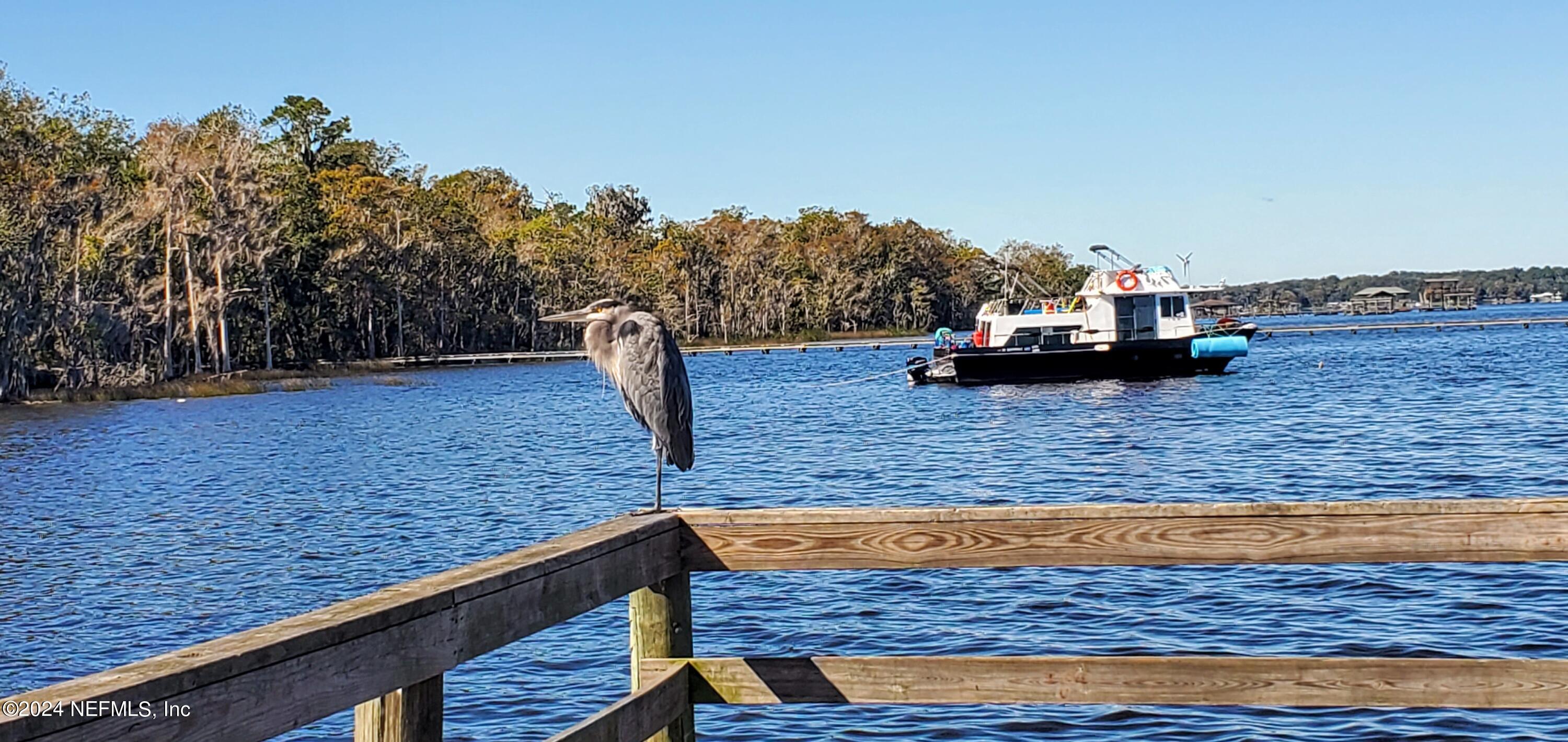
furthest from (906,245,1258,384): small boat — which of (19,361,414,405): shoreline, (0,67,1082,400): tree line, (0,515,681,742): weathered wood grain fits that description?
(0,515,681,742): weathered wood grain

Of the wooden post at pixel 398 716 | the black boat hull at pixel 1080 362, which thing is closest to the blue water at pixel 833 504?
the black boat hull at pixel 1080 362

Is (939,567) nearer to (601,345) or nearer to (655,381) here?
(655,381)

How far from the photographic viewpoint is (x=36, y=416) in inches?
1791

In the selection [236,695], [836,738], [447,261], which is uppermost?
[447,261]

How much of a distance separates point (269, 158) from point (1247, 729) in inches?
2797

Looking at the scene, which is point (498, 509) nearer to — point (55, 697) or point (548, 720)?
point (548, 720)

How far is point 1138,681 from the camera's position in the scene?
135 inches

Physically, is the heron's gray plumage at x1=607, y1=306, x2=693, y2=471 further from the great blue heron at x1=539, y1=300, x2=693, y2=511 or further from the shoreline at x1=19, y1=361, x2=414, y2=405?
the shoreline at x1=19, y1=361, x2=414, y2=405

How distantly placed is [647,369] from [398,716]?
313 cm

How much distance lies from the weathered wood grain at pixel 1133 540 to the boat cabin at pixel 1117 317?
43.5 metres

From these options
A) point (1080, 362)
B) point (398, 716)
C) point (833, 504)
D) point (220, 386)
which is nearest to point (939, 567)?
point (398, 716)

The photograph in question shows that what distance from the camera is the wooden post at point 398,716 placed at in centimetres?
275

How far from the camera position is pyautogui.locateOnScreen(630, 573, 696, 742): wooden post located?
3.77m

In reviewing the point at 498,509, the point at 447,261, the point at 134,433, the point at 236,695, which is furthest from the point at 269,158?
the point at 236,695
